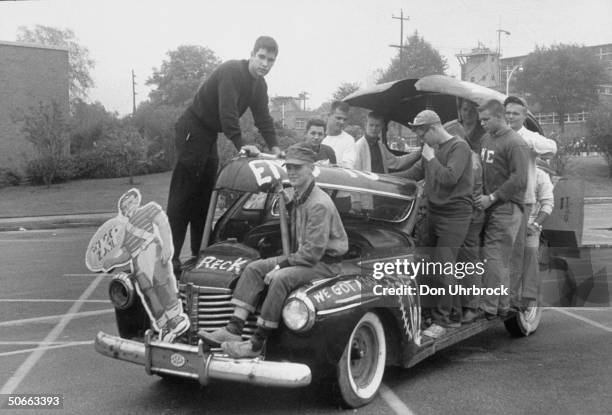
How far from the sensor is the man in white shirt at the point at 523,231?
656 centimetres

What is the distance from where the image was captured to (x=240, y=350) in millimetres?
4371

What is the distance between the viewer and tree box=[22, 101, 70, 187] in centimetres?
2797

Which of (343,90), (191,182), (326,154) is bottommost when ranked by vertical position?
(191,182)

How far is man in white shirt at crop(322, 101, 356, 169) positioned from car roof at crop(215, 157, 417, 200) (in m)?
1.35

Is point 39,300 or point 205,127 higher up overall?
point 205,127

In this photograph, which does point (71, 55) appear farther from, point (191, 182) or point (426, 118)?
point (426, 118)

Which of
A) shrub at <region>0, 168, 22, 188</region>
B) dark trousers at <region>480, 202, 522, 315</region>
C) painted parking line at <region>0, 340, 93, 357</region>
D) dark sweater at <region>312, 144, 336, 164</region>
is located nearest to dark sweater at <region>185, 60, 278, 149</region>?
dark sweater at <region>312, 144, 336, 164</region>

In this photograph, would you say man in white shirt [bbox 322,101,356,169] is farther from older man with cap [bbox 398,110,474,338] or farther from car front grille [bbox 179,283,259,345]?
car front grille [bbox 179,283,259,345]

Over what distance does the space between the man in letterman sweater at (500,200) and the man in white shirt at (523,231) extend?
0.68 feet

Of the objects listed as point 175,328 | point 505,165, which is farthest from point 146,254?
point 505,165

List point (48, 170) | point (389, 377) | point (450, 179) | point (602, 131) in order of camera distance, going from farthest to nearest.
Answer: point (602, 131)
point (48, 170)
point (450, 179)
point (389, 377)

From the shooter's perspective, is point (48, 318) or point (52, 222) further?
point (52, 222)

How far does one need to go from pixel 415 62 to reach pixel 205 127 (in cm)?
350

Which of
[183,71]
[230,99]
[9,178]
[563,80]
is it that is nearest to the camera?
[230,99]
